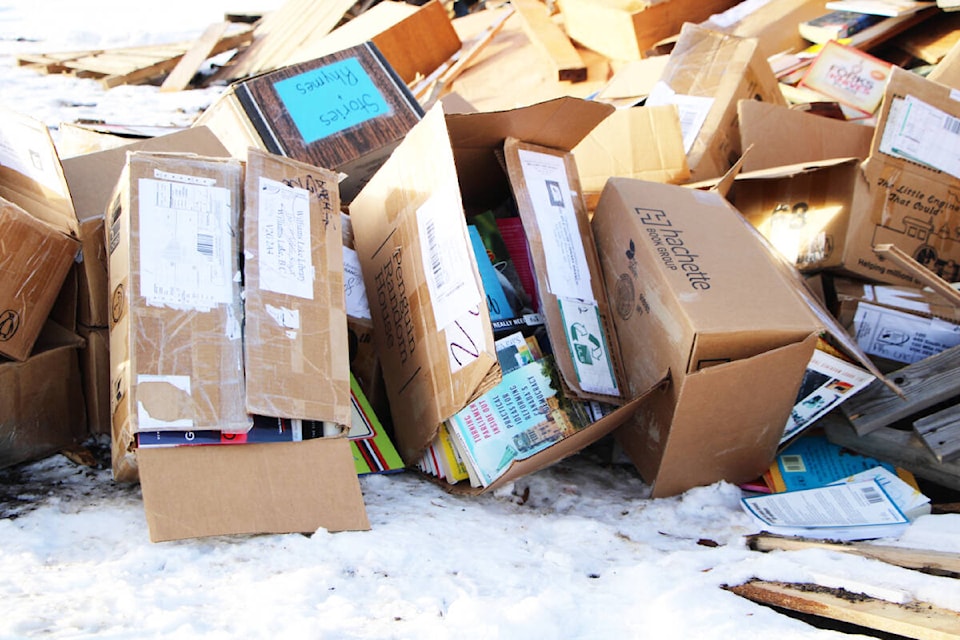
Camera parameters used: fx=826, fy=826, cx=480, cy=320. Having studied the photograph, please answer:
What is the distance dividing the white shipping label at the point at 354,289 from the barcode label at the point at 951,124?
1.84 m

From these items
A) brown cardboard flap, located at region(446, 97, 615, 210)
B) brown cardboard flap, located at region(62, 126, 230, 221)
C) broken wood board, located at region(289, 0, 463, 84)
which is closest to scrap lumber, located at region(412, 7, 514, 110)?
broken wood board, located at region(289, 0, 463, 84)

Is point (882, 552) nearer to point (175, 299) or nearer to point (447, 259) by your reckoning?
point (447, 259)

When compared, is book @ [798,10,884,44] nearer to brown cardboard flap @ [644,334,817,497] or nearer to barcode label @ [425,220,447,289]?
brown cardboard flap @ [644,334,817,497]

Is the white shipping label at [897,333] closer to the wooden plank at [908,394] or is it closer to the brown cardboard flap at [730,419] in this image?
the wooden plank at [908,394]

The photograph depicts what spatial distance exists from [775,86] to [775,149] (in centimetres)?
46

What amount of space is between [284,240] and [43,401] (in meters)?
0.63

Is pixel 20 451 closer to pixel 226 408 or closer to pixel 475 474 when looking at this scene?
pixel 226 408

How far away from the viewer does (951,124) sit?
2547 mm

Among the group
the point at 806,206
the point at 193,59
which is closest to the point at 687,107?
the point at 806,206

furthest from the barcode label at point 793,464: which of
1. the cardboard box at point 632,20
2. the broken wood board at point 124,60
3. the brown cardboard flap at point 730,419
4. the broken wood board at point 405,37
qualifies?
the broken wood board at point 124,60

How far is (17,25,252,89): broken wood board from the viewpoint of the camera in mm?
Result: 4910

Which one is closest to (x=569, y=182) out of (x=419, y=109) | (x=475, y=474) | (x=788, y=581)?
(x=419, y=109)

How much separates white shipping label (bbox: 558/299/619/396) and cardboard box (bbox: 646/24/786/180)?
90 cm

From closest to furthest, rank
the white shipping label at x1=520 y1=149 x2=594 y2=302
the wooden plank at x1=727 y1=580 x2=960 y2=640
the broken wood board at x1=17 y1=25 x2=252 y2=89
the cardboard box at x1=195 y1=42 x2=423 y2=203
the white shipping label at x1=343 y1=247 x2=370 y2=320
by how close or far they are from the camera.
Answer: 1. the wooden plank at x1=727 y1=580 x2=960 y2=640
2. the white shipping label at x1=520 y1=149 x2=594 y2=302
3. the white shipping label at x1=343 y1=247 x2=370 y2=320
4. the cardboard box at x1=195 y1=42 x2=423 y2=203
5. the broken wood board at x1=17 y1=25 x2=252 y2=89
